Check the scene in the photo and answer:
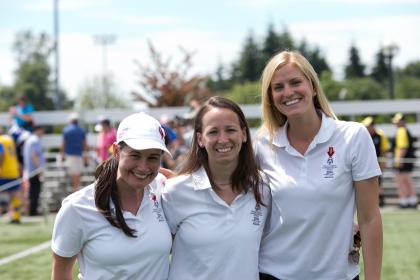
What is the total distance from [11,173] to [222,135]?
36.9 feet

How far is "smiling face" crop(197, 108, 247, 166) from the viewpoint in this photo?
3674 mm

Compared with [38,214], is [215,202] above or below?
above

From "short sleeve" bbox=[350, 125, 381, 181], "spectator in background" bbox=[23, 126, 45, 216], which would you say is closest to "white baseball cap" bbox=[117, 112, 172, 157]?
"short sleeve" bbox=[350, 125, 381, 181]

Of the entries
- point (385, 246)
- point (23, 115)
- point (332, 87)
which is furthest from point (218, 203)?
point (332, 87)

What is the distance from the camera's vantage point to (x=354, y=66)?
85750 millimetres

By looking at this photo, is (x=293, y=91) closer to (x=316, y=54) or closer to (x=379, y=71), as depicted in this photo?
(x=316, y=54)

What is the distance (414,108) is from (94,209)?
53.5 feet

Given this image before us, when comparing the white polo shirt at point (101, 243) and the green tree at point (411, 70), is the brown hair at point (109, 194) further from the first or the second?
the green tree at point (411, 70)

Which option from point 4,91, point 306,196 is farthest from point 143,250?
point 4,91

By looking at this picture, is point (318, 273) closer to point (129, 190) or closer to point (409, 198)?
point (129, 190)

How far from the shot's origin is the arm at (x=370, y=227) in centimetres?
357

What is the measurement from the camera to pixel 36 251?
1012cm

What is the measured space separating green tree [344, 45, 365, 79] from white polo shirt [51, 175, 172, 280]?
8323 centimetres

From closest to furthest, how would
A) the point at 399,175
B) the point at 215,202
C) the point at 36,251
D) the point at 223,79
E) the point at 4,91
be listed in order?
the point at 215,202
the point at 36,251
the point at 399,175
the point at 223,79
the point at 4,91
